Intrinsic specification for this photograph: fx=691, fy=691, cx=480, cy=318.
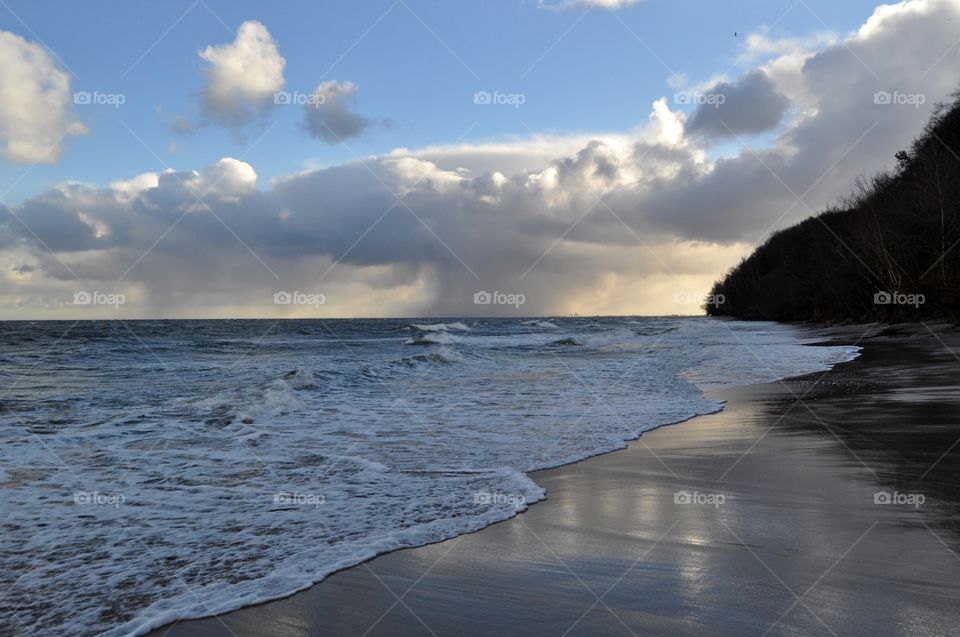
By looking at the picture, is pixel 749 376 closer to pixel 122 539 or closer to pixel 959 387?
pixel 959 387

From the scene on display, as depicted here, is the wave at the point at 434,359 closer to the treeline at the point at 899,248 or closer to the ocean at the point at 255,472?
the ocean at the point at 255,472

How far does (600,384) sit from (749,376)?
391 cm

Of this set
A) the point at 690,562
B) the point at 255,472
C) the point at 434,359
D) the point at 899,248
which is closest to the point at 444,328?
the point at 899,248

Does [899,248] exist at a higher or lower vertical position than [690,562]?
higher

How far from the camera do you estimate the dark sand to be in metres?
3.32

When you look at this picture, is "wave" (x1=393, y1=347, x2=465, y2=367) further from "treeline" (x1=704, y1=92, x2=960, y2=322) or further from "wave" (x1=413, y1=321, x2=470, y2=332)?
"wave" (x1=413, y1=321, x2=470, y2=332)

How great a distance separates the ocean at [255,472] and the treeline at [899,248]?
17.0 metres

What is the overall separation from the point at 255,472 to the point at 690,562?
5051 mm

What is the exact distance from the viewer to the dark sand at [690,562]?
10.9 ft

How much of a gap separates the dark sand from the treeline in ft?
72.7

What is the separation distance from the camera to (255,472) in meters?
7.52

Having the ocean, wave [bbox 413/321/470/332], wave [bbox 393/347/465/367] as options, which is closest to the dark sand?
the ocean

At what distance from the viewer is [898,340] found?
27.9 m

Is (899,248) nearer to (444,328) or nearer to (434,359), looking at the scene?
(434,359)
